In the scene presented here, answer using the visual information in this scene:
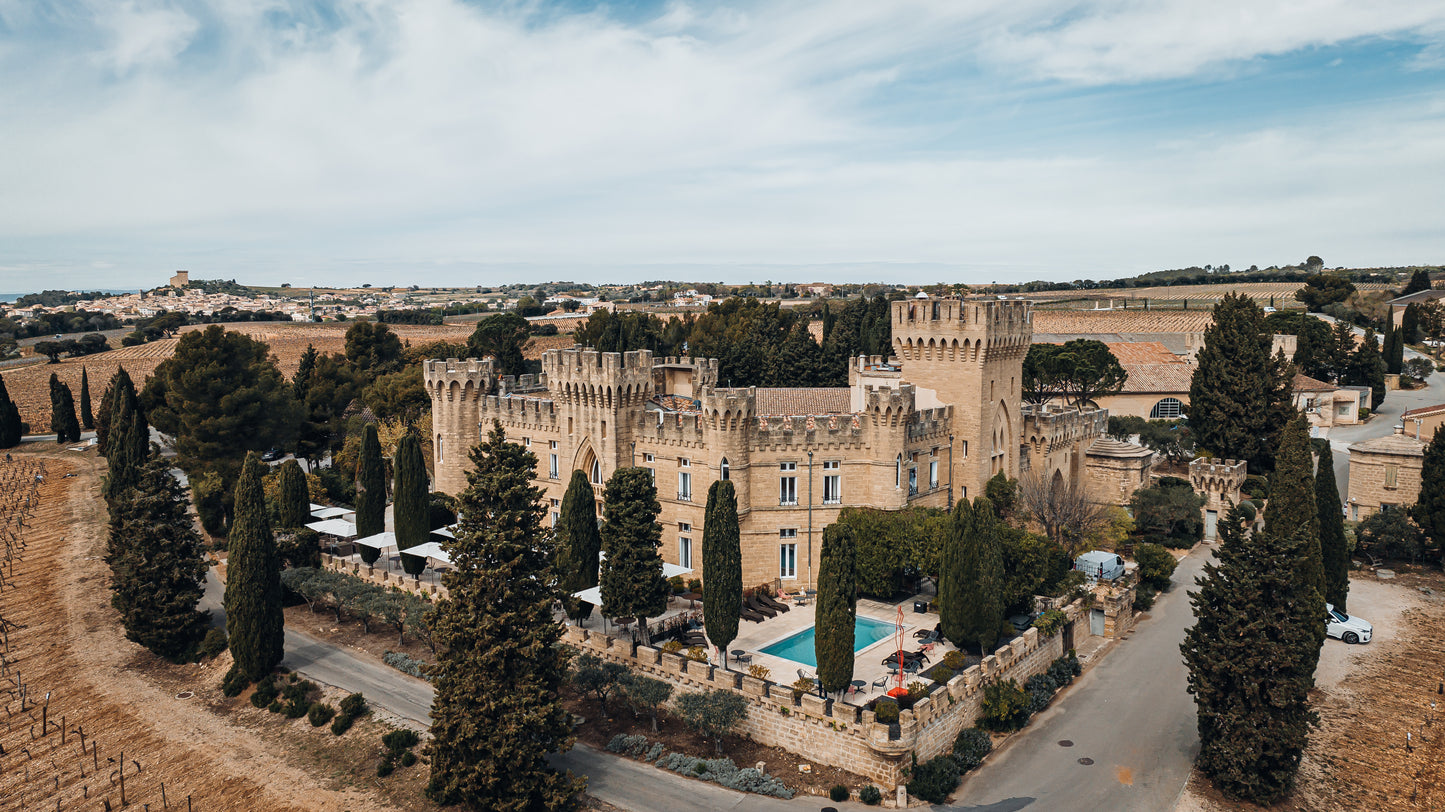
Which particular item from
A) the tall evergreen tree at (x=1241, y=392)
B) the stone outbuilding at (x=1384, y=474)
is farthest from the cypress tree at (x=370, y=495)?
the stone outbuilding at (x=1384, y=474)

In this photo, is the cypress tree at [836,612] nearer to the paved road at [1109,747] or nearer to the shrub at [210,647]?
the paved road at [1109,747]

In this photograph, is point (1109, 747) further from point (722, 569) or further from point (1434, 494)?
point (1434, 494)

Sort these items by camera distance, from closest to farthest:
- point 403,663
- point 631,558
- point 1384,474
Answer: point 631,558 < point 403,663 < point 1384,474

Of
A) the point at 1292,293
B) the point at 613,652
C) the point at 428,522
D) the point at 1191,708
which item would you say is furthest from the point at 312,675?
the point at 1292,293

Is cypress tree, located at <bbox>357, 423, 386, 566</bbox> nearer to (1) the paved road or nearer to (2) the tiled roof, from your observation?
(2) the tiled roof

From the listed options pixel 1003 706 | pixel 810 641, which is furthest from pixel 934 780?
pixel 810 641
